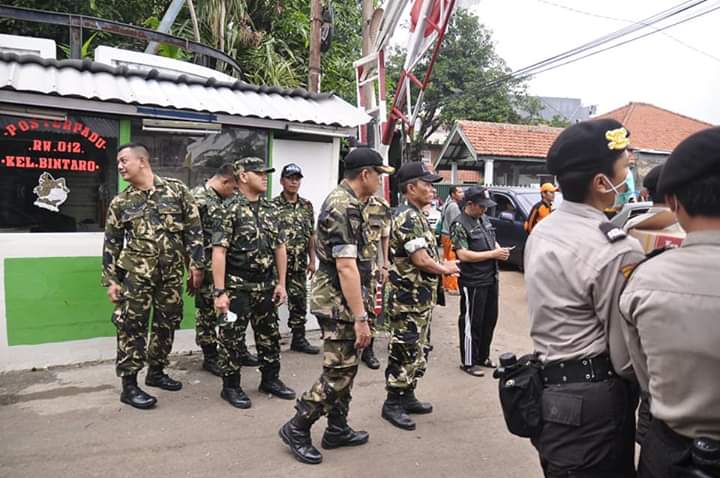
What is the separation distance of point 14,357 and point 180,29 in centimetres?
864

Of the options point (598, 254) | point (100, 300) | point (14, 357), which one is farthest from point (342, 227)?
point (14, 357)

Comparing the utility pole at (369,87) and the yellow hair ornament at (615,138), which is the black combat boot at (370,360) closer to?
the yellow hair ornament at (615,138)

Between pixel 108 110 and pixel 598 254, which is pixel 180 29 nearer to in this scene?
pixel 108 110

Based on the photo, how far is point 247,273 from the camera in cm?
390

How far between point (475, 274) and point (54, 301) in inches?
139

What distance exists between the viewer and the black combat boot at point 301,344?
5289 mm

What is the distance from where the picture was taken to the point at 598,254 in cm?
169

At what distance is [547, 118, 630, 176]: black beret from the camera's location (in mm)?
1774

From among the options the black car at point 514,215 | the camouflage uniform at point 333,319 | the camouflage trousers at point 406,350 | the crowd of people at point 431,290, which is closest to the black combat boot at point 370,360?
the crowd of people at point 431,290

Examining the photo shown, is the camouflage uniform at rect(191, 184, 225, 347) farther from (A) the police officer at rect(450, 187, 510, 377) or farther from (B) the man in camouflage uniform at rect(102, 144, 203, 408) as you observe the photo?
(A) the police officer at rect(450, 187, 510, 377)

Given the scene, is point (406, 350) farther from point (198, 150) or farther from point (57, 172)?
point (57, 172)

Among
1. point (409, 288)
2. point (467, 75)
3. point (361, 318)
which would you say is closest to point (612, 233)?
point (361, 318)

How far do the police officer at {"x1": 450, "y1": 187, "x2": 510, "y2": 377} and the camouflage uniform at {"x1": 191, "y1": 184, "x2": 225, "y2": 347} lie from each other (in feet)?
6.76

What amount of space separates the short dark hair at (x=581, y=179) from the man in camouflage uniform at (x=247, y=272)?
2461 millimetres
